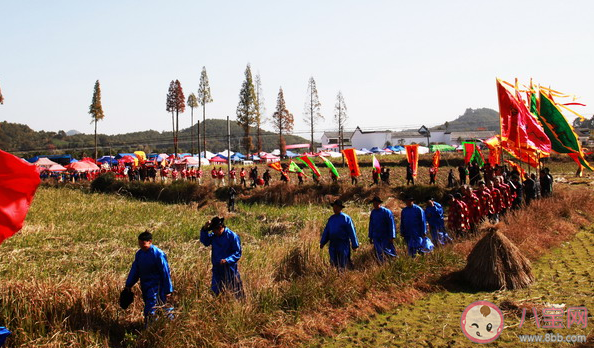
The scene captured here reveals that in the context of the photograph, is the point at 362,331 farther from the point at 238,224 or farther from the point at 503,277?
the point at 238,224

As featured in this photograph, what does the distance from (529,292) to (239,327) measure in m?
4.54

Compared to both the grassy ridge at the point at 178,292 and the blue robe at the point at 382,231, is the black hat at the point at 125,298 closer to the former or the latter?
the grassy ridge at the point at 178,292

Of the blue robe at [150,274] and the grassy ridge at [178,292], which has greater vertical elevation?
the blue robe at [150,274]

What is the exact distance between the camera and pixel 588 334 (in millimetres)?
5109

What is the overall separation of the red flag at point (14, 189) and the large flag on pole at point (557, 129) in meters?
14.2

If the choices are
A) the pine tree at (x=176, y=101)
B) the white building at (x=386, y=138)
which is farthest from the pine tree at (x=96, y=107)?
the white building at (x=386, y=138)

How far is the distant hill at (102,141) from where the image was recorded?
8942 cm

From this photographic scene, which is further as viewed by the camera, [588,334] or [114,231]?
[114,231]

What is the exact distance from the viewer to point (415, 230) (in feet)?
30.2

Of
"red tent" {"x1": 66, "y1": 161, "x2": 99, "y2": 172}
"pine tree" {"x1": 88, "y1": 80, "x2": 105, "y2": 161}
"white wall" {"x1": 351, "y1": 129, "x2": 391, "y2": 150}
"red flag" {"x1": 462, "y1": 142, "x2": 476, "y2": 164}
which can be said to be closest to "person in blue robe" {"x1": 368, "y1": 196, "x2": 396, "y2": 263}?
"red flag" {"x1": 462, "y1": 142, "x2": 476, "y2": 164}

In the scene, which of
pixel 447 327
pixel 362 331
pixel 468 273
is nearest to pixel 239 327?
pixel 362 331

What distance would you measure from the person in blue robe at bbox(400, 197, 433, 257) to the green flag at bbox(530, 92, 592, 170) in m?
7.29

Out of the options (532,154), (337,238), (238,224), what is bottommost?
(238,224)

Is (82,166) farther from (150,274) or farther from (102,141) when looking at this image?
(102,141)
